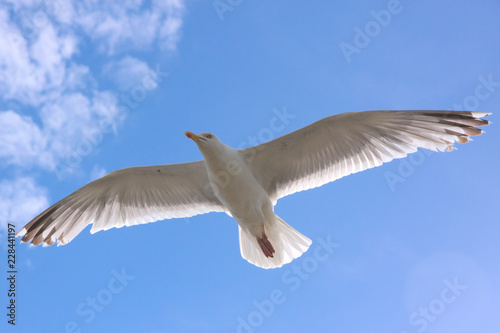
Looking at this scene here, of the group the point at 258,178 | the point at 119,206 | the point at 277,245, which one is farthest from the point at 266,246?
the point at 119,206

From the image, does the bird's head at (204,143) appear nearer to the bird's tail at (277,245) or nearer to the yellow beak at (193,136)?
the yellow beak at (193,136)

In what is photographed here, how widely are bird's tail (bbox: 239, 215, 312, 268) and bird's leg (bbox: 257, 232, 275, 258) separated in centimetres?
7

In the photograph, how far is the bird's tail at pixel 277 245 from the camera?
6168 mm

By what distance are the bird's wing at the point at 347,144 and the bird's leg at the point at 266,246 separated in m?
0.52

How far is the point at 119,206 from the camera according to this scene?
21.9ft

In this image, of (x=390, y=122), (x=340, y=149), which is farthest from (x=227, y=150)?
(x=390, y=122)

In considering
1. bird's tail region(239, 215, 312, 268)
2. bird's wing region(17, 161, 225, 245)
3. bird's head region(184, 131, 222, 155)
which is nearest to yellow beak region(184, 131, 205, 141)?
bird's head region(184, 131, 222, 155)

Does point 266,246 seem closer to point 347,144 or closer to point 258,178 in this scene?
point 258,178

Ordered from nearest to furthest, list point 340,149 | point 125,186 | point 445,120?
point 445,120
point 340,149
point 125,186

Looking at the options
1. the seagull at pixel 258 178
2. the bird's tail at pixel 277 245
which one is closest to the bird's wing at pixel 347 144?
the seagull at pixel 258 178

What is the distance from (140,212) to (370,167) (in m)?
2.94

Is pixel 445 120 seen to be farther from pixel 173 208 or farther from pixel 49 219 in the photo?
pixel 49 219

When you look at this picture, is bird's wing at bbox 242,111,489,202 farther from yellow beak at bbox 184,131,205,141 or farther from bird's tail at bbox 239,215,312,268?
yellow beak at bbox 184,131,205,141

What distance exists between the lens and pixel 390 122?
589 centimetres
